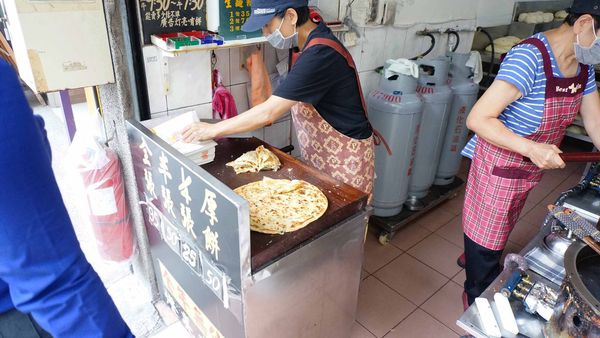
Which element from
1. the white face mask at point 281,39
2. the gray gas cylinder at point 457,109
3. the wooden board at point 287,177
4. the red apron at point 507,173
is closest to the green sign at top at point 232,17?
the white face mask at point 281,39

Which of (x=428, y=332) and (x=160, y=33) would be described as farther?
(x=428, y=332)

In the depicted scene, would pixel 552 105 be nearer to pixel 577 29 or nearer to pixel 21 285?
pixel 577 29

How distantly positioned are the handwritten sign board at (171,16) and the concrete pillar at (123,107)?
84 mm

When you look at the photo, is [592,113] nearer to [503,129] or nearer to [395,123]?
[503,129]

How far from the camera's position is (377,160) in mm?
2973

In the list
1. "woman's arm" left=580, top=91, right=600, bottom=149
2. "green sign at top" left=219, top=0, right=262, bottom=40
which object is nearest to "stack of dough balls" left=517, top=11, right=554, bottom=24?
"woman's arm" left=580, top=91, right=600, bottom=149

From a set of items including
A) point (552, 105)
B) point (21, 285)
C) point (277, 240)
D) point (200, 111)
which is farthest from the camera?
point (200, 111)

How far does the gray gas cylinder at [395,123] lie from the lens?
2760mm

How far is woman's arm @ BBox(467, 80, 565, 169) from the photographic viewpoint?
1670 mm

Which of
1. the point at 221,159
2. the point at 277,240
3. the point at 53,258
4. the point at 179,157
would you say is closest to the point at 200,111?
the point at 221,159

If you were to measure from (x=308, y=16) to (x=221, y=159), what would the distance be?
77 centimetres

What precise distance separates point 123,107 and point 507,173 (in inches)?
72.2

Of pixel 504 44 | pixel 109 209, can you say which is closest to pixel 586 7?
pixel 109 209

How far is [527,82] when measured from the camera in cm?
169
